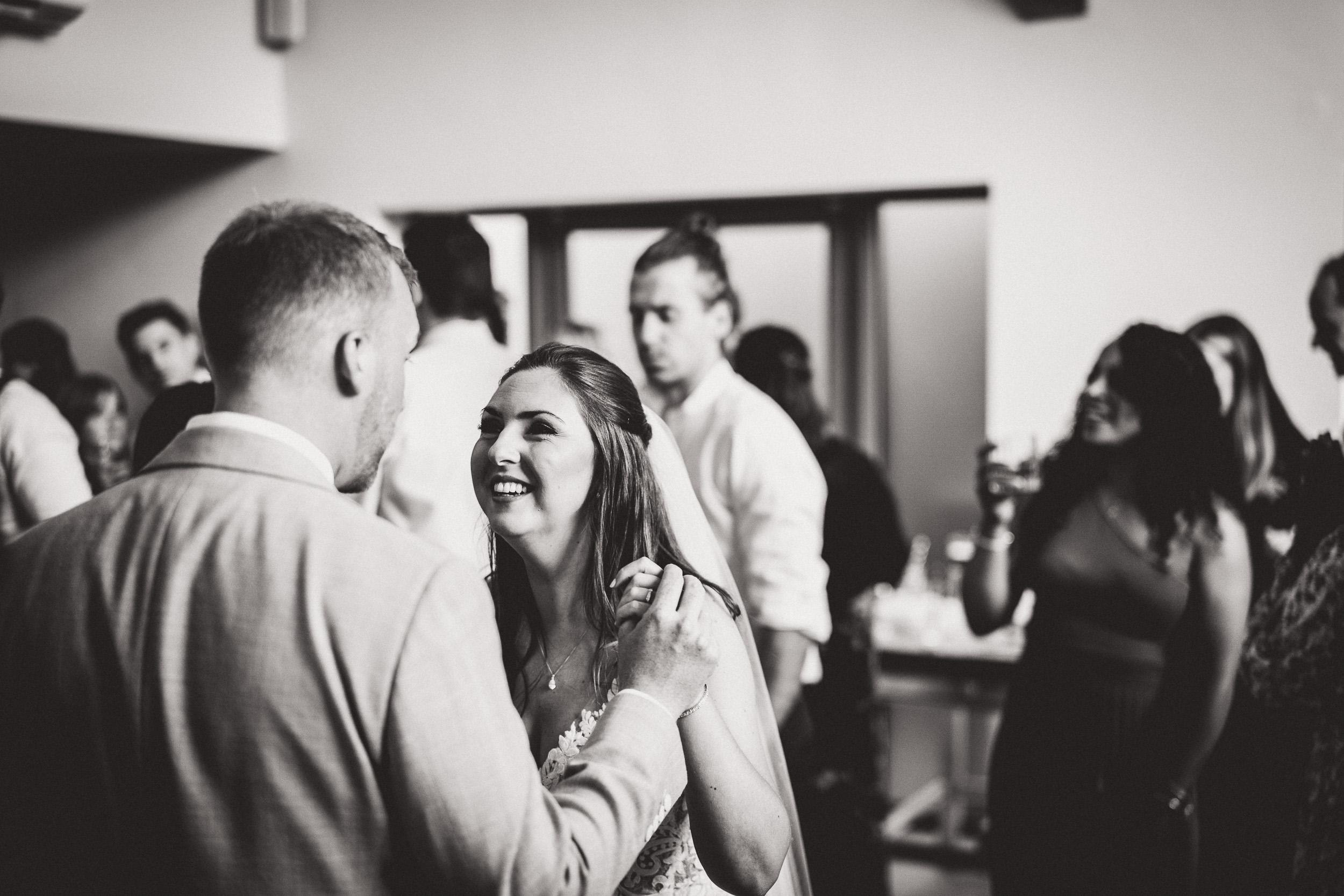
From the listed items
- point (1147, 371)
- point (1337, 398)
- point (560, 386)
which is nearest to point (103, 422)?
point (560, 386)

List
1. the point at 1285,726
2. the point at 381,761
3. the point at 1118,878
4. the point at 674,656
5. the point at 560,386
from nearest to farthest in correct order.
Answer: the point at 381,761
the point at 674,656
the point at 560,386
the point at 1118,878
the point at 1285,726

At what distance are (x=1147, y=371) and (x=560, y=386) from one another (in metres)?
1.35

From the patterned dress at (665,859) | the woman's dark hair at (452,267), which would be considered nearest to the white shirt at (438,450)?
the woman's dark hair at (452,267)

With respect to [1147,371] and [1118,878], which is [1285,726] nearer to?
[1118,878]

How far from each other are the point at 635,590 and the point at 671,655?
15 centimetres

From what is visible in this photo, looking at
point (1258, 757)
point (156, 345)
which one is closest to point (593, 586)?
point (1258, 757)

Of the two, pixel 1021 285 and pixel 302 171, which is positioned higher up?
pixel 302 171

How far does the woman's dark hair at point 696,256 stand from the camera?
284cm

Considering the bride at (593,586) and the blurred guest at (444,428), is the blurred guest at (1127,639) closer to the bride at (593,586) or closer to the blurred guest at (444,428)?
the bride at (593,586)

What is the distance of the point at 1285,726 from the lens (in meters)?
2.62

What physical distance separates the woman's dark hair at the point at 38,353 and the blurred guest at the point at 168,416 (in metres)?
2.58

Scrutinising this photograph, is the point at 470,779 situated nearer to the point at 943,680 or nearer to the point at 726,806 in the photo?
the point at 726,806

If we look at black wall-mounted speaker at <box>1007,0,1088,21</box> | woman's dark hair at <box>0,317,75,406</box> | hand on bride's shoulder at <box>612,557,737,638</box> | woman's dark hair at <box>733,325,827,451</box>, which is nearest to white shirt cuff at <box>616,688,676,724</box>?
hand on bride's shoulder at <box>612,557,737,638</box>

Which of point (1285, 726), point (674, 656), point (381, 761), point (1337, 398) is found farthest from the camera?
point (1337, 398)
